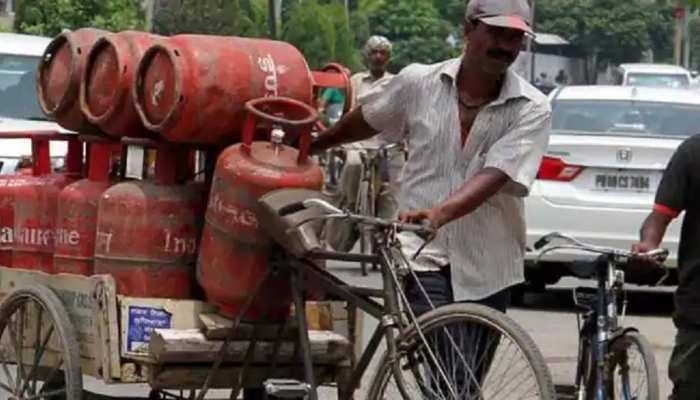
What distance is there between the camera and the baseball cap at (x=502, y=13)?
603 centimetres

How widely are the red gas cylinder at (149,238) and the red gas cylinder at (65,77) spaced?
1.59 ft

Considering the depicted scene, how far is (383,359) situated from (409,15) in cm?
6411

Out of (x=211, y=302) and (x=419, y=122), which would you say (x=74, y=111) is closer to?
(x=211, y=302)

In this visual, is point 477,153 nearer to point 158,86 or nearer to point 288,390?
point 288,390

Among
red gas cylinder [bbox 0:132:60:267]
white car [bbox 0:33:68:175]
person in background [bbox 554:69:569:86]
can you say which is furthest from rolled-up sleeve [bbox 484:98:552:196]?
person in background [bbox 554:69:569:86]

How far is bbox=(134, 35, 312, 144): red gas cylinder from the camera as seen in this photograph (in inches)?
258

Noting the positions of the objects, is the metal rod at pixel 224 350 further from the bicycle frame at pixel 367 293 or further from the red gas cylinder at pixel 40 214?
the red gas cylinder at pixel 40 214

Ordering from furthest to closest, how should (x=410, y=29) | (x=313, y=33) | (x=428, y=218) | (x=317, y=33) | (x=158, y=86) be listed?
1. (x=410, y=29)
2. (x=313, y=33)
3. (x=317, y=33)
4. (x=158, y=86)
5. (x=428, y=218)

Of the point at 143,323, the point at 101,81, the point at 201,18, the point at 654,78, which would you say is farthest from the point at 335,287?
the point at 654,78

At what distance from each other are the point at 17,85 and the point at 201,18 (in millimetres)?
19144

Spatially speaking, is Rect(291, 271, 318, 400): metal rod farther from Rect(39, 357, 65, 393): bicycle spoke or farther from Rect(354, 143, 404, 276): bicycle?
Rect(354, 143, 404, 276): bicycle

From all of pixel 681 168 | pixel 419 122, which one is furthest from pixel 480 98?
pixel 681 168

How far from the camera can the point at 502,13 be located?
606cm

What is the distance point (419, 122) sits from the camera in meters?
6.30
